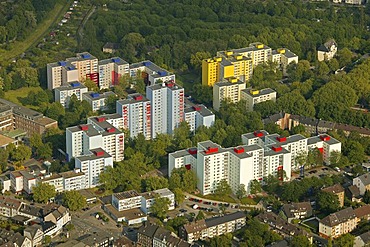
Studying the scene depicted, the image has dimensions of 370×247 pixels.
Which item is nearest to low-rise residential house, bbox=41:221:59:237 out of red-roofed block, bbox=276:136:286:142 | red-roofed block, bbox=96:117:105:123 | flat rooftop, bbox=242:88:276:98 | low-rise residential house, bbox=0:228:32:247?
low-rise residential house, bbox=0:228:32:247

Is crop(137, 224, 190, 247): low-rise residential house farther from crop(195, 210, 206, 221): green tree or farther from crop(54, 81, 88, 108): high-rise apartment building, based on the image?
crop(54, 81, 88, 108): high-rise apartment building

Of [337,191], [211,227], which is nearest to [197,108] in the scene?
[337,191]

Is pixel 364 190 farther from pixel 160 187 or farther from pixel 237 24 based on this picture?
pixel 237 24

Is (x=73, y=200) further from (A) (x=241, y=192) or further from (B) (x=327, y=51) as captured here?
(B) (x=327, y=51)

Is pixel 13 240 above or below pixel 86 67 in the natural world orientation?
below

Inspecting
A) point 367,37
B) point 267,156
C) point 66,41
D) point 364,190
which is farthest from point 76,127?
point 367,37

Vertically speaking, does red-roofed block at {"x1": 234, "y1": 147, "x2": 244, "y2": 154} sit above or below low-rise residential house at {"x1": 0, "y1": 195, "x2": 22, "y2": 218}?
above

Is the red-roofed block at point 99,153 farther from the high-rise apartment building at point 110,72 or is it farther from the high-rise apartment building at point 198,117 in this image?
the high-rise apartment building at point 110,72
